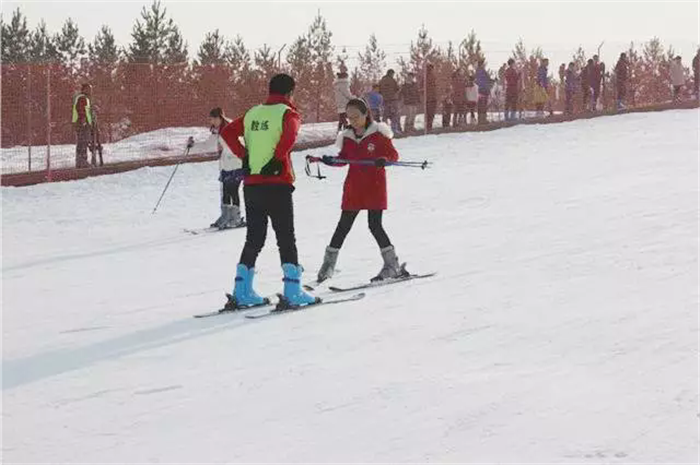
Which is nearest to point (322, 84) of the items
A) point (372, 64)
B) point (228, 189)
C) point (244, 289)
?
point (372, 64)

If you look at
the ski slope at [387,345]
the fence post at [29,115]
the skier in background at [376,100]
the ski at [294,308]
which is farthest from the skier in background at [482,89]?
the ski at [294,308]

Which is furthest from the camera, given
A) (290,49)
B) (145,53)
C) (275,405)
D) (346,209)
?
(145,53)

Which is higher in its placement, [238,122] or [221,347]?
[238,122]

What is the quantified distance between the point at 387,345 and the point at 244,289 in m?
1.92

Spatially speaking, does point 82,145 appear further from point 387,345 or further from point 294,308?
point 387,345

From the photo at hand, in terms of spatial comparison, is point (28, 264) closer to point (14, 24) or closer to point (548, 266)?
point (548, 266)

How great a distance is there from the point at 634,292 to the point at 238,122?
3133 mm

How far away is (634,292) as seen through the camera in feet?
29.9

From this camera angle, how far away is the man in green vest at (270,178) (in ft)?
29.5

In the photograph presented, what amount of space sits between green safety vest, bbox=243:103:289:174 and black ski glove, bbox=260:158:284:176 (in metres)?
0.03

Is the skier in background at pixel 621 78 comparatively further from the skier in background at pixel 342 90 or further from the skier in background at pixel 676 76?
the skier in background at pixel 342 90

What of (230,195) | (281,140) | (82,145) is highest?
(82,145)

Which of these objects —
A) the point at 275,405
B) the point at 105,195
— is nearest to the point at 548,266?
the point at 275,405

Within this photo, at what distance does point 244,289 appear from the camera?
364 inches
